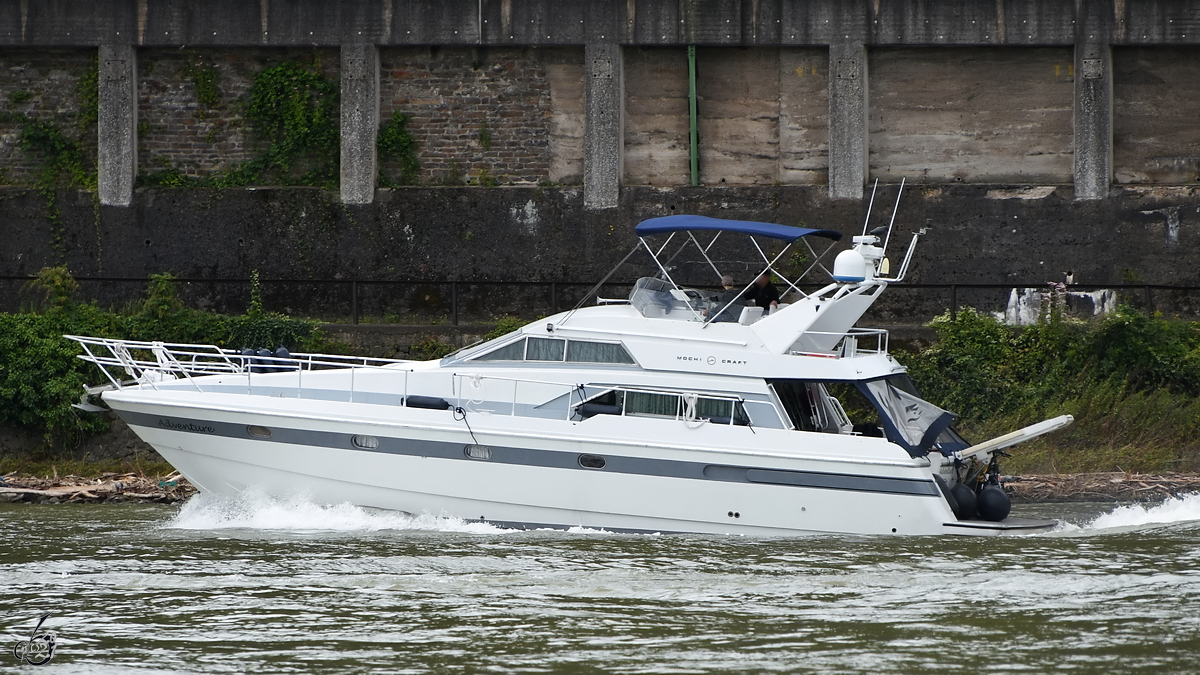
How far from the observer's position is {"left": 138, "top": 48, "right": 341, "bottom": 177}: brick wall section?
21.8 meters

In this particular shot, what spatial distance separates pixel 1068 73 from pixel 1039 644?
43.2ft

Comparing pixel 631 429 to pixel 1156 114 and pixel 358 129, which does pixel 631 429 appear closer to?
pixel 358 129

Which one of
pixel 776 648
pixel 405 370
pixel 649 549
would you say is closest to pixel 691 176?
pixel 405 370

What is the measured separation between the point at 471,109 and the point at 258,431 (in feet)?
29.3

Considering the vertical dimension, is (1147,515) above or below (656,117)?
below

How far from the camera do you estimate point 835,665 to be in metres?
8.98

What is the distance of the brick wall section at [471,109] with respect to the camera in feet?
70.5

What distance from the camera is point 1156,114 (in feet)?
68.2

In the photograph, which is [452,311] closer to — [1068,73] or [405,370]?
[405,370]

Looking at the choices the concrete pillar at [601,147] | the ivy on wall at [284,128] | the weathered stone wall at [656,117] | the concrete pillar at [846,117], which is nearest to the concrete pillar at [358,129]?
the ivy on wall at [284,128]

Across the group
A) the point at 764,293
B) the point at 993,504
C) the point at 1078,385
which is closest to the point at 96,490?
the point at 764,293

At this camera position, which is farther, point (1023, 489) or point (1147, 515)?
point (1023, 489)

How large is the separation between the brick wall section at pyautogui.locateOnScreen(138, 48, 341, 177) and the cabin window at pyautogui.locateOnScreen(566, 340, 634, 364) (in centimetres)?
966

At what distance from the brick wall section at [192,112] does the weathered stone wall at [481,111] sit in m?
1.98
